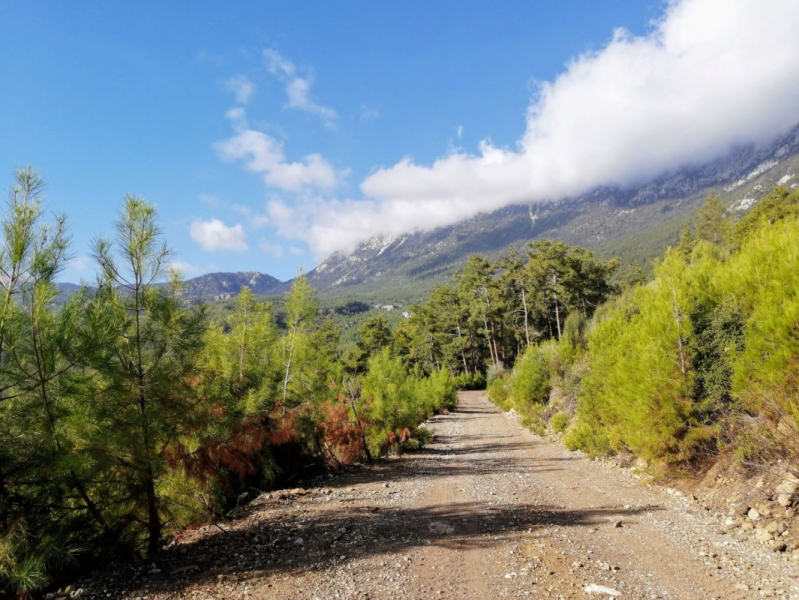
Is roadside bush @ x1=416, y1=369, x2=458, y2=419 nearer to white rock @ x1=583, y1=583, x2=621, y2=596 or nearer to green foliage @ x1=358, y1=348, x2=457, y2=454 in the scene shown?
green foliage @ x1=358, y1=348, x2=457, y2=454

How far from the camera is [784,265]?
6.66m

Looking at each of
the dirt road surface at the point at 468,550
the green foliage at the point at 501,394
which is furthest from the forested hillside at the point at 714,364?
the green foliage at the point at 501,394

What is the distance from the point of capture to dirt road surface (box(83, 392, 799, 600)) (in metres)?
4.87

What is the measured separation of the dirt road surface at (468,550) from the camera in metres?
4.87

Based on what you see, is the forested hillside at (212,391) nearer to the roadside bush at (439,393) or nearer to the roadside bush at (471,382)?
the roadside bush at (439,393)

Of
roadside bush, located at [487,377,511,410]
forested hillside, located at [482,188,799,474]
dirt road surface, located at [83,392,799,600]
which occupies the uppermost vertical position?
forested hillside, located at [482,188,799,474]

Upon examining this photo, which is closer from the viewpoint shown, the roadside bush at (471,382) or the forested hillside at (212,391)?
the forested hillside at (212,391)

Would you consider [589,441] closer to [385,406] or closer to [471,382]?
[385,406]

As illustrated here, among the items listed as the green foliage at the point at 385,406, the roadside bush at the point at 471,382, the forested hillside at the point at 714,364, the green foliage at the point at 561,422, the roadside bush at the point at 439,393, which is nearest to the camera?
the forested hillside at the point at 714,364

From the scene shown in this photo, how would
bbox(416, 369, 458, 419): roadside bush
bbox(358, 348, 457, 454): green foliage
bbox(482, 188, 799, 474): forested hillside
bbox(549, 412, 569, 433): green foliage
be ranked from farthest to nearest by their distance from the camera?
1. bbox(416, 369, 458, 419): roadside bush
2. bbox(549, 412, 569, 433): green foliage
3. bbox(358, 348, 457, 454): green foliage
4. bbox(482, 188, 799, 474): forested hillside

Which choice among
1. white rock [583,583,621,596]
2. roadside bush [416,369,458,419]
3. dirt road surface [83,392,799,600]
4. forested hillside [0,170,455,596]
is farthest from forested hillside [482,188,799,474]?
roadside bush [416,369,458,419]

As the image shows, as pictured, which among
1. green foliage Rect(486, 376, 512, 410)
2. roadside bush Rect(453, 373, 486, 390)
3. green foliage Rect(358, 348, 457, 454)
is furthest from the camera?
roadside bush Rect(453, 373, 486, 390)

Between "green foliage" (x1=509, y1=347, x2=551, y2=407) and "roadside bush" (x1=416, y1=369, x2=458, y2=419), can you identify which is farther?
"roadside bush" (x1=416, y1=369, x2=458, y2=419)

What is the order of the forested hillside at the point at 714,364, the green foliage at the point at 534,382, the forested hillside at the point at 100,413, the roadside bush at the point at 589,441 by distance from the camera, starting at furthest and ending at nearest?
the green foliage at the point at 534,382, the roadside bush at the point at 589,441, the forested hillside at the point at 714,364, the forested hillside at the point at 100,413
